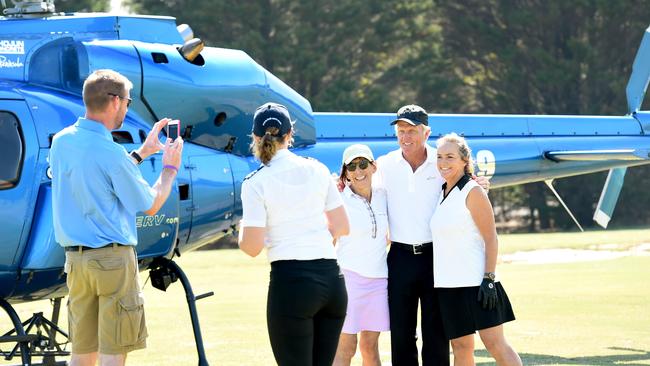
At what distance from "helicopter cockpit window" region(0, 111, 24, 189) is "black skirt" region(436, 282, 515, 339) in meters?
2.81

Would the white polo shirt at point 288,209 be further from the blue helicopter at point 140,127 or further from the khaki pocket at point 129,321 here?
the blue helicopter at point 140,127

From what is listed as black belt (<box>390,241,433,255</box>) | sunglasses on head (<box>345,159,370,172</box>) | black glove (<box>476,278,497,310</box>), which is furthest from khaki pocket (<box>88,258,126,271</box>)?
black glove (<box>476,278,497,310</box>)

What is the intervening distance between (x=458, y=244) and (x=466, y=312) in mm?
385

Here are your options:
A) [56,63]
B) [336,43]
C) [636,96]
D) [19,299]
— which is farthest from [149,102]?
[336,43]

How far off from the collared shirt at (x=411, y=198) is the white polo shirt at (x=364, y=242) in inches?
3.9

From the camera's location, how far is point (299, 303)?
17.3ft

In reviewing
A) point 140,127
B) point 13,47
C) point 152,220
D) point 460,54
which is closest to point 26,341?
point 152,220

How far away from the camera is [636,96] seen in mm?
12367

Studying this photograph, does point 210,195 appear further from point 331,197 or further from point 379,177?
point 331,197

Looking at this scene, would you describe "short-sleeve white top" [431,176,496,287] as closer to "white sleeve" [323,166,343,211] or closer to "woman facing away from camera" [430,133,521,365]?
"woman facing away from camera" [430,133,521,365]

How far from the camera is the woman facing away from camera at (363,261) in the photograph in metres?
6.61

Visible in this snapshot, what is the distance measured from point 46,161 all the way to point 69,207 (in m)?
1.81

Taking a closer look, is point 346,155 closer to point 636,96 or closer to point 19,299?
point 19,299

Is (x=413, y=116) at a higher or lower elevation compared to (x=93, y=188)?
higher
